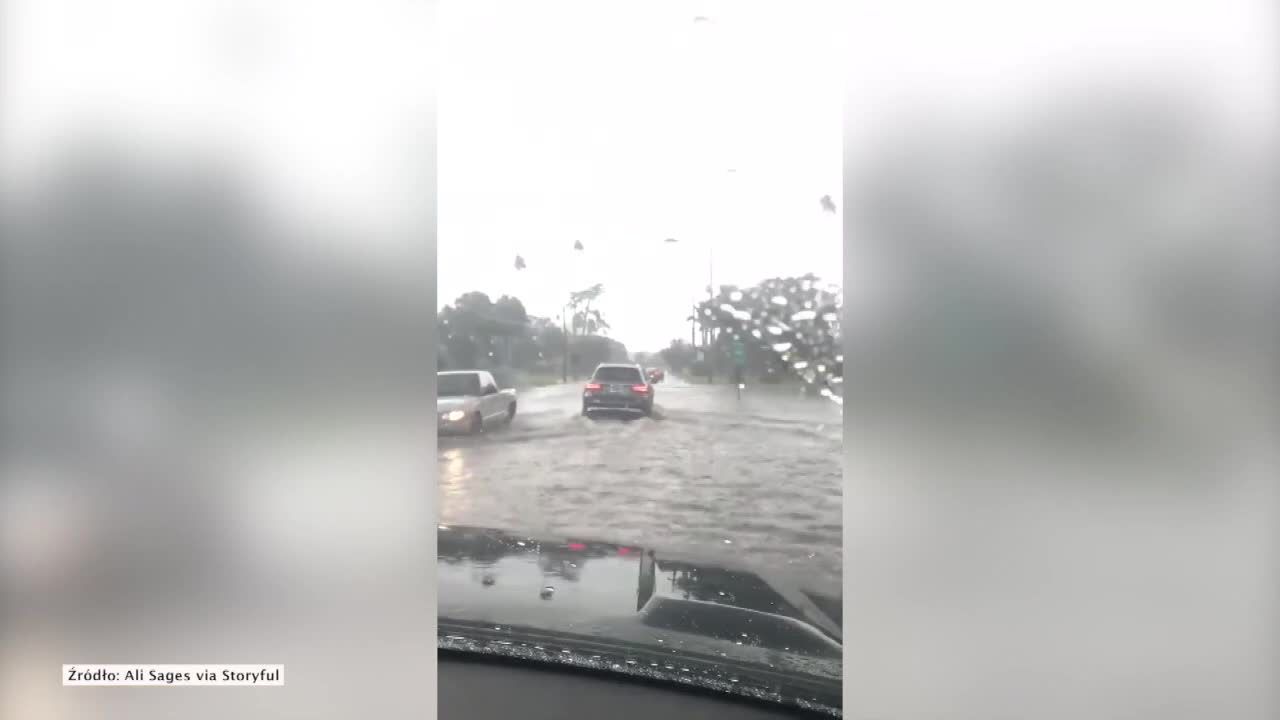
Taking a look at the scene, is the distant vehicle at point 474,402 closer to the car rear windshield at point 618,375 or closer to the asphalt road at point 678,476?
the asphalt road at point 678,476

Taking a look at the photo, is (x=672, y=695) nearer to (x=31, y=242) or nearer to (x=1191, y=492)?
(x=1191, y=492)

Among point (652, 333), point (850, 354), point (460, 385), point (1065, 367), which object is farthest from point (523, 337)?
point (1065, 367)

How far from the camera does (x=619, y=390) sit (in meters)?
3.78

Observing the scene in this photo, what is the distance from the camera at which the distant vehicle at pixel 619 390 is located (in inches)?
148

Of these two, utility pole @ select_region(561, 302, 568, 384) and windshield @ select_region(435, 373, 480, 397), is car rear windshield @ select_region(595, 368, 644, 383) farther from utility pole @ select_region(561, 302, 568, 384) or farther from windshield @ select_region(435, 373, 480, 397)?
windshield @ select_region(435, 373, 480, 397)

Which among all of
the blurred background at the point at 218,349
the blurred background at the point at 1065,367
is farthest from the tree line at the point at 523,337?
the blurred background at the point at 1065,367

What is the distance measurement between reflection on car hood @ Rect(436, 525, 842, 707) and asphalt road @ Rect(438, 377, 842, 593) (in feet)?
0.32

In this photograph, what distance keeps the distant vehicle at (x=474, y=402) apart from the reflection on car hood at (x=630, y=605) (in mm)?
578

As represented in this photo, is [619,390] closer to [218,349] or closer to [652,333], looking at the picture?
[652,333]

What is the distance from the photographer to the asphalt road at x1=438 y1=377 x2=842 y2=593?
12.1 ft

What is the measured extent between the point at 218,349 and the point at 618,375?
7.65 feet

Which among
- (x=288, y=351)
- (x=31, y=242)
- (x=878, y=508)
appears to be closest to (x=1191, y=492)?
(x=878, y=508)

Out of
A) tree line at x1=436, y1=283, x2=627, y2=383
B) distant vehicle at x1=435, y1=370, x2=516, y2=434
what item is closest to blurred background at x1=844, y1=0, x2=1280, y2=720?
tree line at x1=436, y1=283, x2=627, y2=383

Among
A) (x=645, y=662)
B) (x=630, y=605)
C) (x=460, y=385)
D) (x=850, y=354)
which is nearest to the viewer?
(x=850, y=354)
